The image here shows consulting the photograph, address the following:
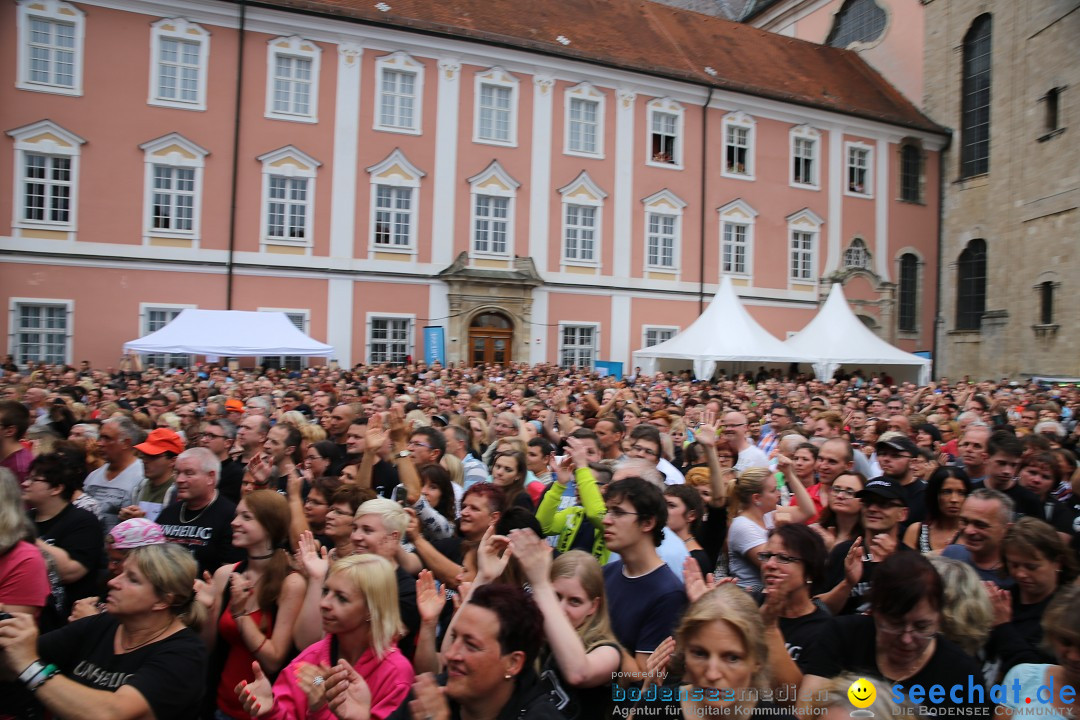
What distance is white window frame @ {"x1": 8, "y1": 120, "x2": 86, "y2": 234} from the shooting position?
21.5m

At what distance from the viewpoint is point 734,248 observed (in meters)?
30.4

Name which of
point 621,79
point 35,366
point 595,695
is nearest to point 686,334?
point 621,79

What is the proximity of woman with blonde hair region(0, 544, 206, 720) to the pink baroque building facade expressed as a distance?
21.5 metres

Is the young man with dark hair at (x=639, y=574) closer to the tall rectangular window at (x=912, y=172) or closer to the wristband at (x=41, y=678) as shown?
the wristband at (x=41, y=678)

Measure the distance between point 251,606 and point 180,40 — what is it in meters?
23.5

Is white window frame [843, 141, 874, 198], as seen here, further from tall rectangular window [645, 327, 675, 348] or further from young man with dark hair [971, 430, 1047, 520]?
young man with dark hair [971, 430, 1047, 520]

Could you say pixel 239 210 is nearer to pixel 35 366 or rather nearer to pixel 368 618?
pixel 35 366

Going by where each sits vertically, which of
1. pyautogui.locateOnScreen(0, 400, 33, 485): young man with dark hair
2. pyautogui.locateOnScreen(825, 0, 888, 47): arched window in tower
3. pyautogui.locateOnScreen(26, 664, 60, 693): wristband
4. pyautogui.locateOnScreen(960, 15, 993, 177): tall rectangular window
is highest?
pyautogui.locateOnScreen(825, 0, 888, 47): arched window in tower

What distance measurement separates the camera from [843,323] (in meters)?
25.6

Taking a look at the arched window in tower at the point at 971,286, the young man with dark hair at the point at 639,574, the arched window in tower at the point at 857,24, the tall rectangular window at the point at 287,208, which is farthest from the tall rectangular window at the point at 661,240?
the young man with dark hair at the point at 639,574

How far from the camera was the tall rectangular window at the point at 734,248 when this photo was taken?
3016 cm

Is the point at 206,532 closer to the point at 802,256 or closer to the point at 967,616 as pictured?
the point at 967,616

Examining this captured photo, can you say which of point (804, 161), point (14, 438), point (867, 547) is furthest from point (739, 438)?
point (804, 161)

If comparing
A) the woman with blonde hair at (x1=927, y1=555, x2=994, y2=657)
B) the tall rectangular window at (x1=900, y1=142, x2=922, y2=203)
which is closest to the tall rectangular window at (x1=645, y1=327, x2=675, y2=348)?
the tall rectangular window at (x1=900, y1=142, x2=922, y2=203)
